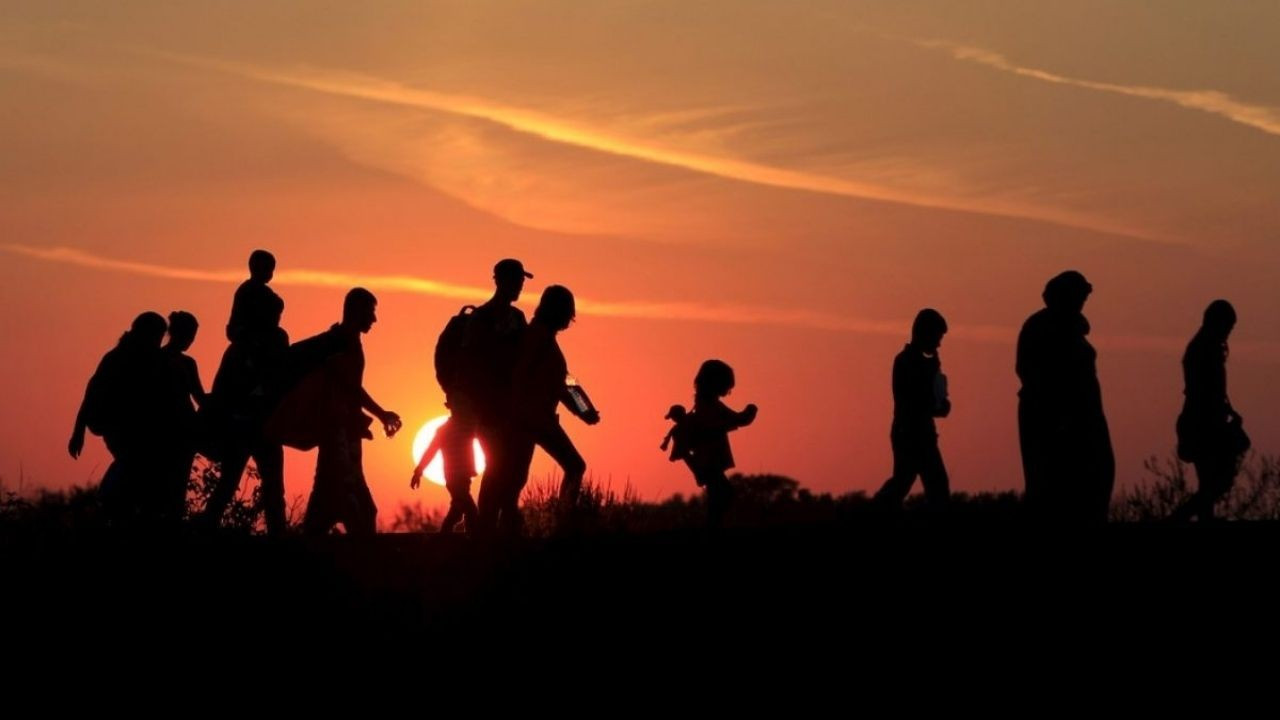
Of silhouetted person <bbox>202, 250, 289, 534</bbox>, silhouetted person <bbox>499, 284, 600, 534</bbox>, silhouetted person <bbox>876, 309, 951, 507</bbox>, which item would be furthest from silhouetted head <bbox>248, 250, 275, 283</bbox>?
silhouetted person <bbox>876, 309, 951, 507</bbox>

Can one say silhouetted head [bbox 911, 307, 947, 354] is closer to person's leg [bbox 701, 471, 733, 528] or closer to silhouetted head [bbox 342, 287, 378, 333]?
person's leg [bbox 701, 471, 733, 528]

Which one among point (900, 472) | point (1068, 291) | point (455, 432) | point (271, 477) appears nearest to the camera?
point (1068, 291)

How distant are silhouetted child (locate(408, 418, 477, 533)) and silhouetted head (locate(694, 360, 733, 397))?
2.05 m

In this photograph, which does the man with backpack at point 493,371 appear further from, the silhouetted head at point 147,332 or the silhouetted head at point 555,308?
the silhouetted head at point 147,332

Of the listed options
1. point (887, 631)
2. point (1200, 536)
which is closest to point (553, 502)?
point (1200, 536)

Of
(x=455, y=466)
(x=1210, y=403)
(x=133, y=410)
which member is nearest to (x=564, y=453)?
(x=455, y=466)

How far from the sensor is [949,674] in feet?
33.6

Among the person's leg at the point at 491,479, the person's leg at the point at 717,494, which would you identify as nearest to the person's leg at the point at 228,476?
the person's leg at the point at 491,479

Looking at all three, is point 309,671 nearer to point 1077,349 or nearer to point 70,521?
point 1077,349

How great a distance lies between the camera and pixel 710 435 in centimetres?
1788

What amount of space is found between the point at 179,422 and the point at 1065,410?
6.62 meters

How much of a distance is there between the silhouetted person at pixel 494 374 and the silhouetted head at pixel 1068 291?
3540mm

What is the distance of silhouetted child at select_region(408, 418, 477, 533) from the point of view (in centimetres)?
1644

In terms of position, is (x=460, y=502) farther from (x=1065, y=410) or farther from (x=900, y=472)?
(x=1065, y=410)
